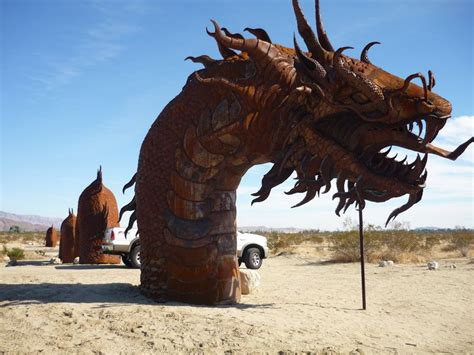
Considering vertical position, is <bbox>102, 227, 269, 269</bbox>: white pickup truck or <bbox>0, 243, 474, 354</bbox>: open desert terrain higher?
<bbox>102, 227, 269, 269</bbox>: white pickup truck

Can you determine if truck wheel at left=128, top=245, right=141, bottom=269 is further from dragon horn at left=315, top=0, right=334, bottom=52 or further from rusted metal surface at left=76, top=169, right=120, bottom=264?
dragon horn at left=315, top=0, right=334, bottom=52

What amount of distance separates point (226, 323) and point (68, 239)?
47.3 ft

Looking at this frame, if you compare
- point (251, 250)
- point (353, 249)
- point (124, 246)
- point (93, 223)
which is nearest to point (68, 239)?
point (93, 223)

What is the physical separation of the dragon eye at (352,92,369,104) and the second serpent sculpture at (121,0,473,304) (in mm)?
13

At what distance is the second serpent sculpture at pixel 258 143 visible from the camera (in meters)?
5.91

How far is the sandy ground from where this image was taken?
4945 millimetres

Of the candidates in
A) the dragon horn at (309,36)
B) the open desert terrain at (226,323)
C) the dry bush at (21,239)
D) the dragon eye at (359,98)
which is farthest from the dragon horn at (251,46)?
the dry bush at (21,239)

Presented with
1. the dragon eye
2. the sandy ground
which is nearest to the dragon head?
the dragon eye

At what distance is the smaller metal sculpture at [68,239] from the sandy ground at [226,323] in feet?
31.6

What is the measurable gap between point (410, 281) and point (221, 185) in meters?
6.82

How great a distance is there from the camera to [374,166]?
610 centimetres

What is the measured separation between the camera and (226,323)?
18.3ft

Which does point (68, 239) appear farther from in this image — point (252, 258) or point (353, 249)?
point (353, 249)

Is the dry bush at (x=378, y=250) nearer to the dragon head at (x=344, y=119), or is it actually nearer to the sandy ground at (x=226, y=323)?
the sandy ground at (x=226, y=323)
